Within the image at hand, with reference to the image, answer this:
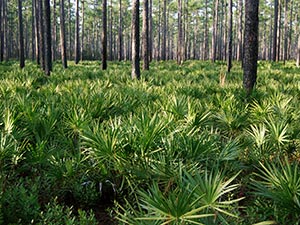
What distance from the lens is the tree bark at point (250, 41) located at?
9312 millimetres

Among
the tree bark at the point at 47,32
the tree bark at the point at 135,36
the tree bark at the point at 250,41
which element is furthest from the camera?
the tree bark at the point at 47,32

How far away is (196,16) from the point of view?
216ft

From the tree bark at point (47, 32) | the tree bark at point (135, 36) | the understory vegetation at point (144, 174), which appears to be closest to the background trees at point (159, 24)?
the tree bark at point (47, 32)

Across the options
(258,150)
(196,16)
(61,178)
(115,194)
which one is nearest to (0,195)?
(61,178)

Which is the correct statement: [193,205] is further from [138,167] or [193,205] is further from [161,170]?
[138,167]

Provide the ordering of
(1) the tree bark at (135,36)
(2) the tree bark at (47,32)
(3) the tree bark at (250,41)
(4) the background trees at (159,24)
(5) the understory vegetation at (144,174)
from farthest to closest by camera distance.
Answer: (4) the background trees at (159,24) → (2) the tree bark at (47,32) → (1) the tree bark at (135,36) → (3) the tree bark at (250,41) → (5) the understory vegetation at (144,174)

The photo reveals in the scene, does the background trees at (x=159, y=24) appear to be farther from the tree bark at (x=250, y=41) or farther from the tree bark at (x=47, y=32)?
the tree bark at (x=250, y=41)

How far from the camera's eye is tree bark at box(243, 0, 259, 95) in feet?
30.6

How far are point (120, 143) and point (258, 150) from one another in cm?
183

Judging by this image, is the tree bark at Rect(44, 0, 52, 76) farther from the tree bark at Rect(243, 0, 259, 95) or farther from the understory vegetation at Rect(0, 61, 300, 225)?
the understory vegetation at Rect(0, 61, 300, 225)

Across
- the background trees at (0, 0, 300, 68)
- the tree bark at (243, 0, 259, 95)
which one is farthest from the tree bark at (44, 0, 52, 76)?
the tree bark at (243, 0, 259, 95)

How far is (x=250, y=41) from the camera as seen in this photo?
9.55 metres

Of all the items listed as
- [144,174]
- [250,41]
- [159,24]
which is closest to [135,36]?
[250,41]

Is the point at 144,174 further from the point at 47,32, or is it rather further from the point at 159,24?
the point at 159,24
